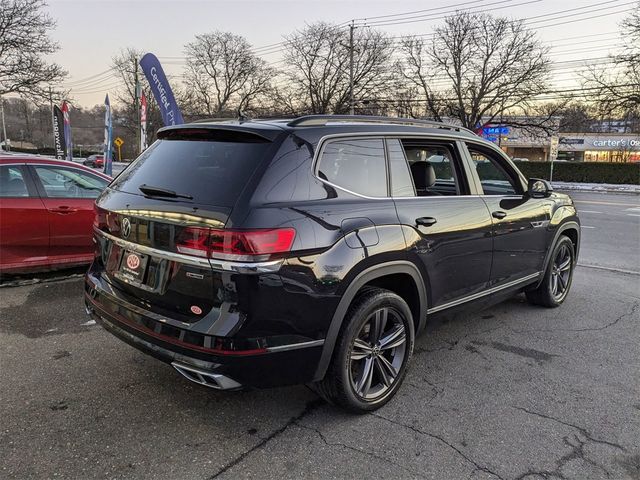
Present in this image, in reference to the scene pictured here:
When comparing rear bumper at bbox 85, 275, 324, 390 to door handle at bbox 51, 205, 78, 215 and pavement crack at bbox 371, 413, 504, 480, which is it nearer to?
pavement crack at bbox 371, 413, 504, 480

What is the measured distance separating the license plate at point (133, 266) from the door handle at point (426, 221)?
1.69 metres

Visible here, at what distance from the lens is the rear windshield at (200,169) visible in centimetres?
253

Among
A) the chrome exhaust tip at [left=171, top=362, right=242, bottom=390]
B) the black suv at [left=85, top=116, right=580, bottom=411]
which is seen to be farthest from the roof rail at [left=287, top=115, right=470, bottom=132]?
the chrome exhaust tip at [left=171, top=362, right=242, bottom=390]

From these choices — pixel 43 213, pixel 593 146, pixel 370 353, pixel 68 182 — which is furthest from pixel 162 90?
pixel 593 146

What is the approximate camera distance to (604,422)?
2945 millimetres

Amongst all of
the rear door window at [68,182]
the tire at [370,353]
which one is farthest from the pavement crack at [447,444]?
the rear door window at [68,182]

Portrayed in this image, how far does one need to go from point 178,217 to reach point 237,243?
1.36 feet

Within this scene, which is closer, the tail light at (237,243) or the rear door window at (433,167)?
the tail light at (237,243)

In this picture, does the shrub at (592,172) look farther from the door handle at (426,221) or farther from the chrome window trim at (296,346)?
the chrome window trim at (296,346)

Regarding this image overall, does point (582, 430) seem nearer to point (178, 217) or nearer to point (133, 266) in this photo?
point (178, 217)

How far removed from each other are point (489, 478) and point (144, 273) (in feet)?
6.90

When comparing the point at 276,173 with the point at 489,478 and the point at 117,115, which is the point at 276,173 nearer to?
the point at 489,478

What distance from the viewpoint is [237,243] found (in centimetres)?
234

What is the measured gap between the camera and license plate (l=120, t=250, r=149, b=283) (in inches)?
106
